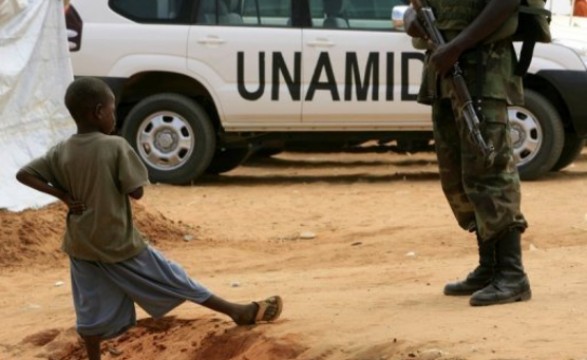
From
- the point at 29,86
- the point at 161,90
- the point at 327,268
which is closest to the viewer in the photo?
the point at 327,268

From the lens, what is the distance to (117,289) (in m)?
6.39

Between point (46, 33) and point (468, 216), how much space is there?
5.45m

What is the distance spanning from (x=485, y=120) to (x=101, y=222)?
1686 millimetres

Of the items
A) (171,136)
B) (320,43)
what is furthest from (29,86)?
(320,43)

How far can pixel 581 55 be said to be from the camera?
44.0ft

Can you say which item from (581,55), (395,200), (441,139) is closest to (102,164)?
(441,139)

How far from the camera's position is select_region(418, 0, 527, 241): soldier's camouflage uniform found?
21.4 ft

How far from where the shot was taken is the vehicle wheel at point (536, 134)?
13297 millimetres

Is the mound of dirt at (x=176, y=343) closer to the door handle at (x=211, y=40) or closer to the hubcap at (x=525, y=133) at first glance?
the door handle at (x=211, y=40)

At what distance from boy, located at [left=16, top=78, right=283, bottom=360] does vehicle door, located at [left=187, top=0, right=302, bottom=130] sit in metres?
7.06

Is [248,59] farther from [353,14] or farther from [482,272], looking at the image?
[482,272]

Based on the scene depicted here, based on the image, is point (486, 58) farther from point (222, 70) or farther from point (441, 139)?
point (222, 70)

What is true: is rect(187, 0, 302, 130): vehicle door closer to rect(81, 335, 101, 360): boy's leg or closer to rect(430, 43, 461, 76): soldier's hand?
rect(430, 43, 461, 76): soldier's hand

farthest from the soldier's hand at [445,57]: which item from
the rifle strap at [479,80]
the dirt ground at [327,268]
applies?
the dirt ground at [327,268]
